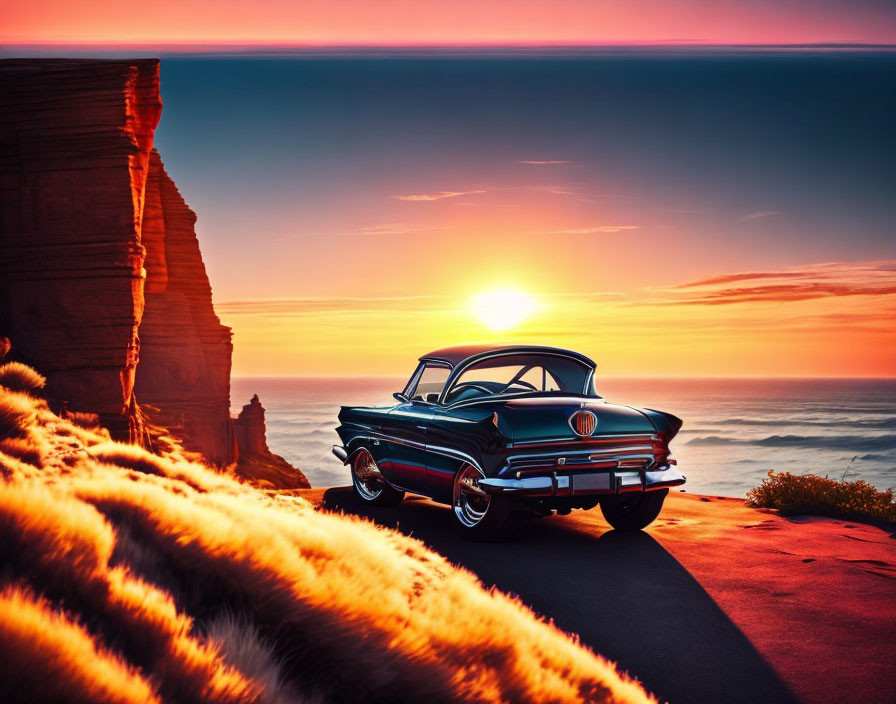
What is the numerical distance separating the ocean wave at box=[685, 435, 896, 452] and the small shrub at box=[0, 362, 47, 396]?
286ft

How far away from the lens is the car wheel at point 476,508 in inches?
312

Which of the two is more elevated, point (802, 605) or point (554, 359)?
point (554, 359)

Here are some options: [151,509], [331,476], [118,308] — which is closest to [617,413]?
[151,509]

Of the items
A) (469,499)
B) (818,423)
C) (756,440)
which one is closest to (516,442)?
(469,499)

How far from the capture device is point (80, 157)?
1803 cm

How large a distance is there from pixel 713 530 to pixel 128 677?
26.3 ft

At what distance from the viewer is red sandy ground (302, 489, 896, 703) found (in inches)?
199

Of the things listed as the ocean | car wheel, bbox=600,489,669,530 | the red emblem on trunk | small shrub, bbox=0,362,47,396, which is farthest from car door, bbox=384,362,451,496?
the ocean

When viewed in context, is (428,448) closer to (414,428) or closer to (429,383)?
(414,428)

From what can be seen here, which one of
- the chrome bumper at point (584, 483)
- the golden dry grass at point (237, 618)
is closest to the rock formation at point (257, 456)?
the chrome bumper at point (584, 483)

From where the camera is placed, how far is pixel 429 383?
9656 mm

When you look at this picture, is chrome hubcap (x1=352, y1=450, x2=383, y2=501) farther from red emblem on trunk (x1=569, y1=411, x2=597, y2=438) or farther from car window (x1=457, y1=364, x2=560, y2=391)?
red emblem on trunk (x1=569, y1=411, x2=597, y2=438)

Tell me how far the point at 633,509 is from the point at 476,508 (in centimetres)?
193

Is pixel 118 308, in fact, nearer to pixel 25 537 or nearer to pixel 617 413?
pixel 617 413
